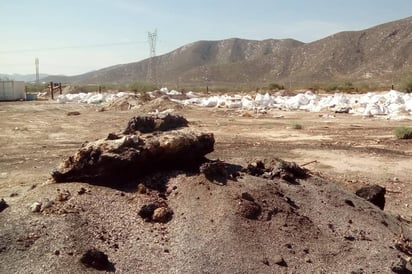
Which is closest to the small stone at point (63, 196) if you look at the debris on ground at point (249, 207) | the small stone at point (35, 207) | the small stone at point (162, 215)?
the small stone at point (35, 207)

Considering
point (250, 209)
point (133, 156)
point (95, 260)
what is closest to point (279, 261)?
point (250, 209)

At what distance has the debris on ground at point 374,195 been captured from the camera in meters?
6.81

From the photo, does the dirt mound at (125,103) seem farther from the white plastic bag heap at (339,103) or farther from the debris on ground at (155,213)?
the debris on ground at (155,213)

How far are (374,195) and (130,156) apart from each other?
3.33 metres

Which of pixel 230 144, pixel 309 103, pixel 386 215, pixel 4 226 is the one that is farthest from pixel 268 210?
pixel 309 103

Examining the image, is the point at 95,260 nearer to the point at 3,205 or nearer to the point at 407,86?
the point at 3,205

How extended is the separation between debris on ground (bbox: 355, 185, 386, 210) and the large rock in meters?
2.33

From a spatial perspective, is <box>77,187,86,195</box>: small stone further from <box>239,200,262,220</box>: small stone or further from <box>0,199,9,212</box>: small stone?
<box>239,200,262,220</box>: small stone

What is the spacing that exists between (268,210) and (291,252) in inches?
25.0

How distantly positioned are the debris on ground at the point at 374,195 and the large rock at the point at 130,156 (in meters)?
2.33

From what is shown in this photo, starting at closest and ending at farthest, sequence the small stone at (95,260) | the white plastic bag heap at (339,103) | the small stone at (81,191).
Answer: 1. the small stone at (95,260)
2. the small stone at (81,191)
3. the white plastic bag heap at (339,103)

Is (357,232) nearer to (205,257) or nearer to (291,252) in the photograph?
(291,252)

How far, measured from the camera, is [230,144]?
13172mm

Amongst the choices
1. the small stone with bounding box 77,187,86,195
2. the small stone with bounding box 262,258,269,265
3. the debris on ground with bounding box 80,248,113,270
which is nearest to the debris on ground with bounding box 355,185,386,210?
the small stone with bounding box 262,258,269,265
